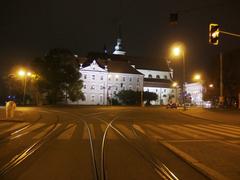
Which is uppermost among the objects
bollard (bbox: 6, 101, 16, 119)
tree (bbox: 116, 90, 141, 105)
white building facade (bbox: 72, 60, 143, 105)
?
white building facade (bbox: 72, 60, 143, 105)

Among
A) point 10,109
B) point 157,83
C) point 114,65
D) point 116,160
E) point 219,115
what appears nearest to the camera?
point 116,160

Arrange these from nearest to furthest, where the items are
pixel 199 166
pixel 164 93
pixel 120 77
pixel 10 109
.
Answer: pixel 199 166 < pixel 10 109 < pixel 120 77 < pixel 164 93

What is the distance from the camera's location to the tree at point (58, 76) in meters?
77.5

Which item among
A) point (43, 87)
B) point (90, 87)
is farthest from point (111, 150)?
point (90, 87)

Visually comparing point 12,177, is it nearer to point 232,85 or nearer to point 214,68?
point 232,85

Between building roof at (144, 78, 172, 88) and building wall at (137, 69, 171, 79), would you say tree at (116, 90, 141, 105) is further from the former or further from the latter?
building wall at (137, 69, 171, 79)

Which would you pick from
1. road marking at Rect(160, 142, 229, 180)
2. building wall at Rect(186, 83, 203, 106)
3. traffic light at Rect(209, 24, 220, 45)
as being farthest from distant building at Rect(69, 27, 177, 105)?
road marking at Rect(160, 142, 229, 180)

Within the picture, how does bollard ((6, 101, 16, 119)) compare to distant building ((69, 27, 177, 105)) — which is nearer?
bollard ((6, 101, 16, 119))

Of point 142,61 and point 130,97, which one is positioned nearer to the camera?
point 130,97

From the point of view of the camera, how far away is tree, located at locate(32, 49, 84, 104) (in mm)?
77500

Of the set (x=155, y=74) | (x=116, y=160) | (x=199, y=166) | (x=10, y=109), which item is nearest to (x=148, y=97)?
(x=155, y=74)

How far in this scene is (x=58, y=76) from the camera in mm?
77688

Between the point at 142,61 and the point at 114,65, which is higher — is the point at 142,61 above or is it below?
above

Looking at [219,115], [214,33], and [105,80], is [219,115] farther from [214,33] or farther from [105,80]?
[105,80]
